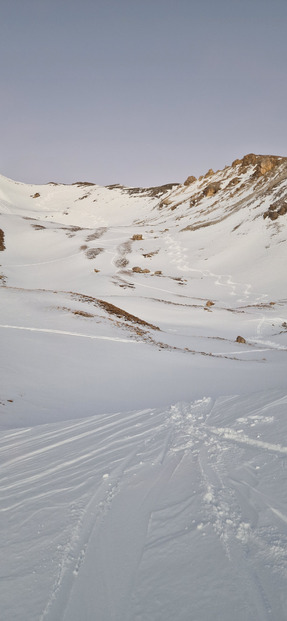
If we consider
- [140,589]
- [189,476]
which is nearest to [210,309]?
[189,476]

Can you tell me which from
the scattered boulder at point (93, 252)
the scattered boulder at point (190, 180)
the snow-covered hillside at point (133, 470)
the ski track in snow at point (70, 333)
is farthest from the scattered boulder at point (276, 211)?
the scattered boulder at point (190, 180)

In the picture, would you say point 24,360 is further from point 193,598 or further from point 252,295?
point 252,295

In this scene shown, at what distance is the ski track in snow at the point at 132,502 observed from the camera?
8.07ft

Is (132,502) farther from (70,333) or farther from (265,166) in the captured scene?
(265,166)

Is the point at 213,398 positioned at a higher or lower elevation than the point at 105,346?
Result: lower

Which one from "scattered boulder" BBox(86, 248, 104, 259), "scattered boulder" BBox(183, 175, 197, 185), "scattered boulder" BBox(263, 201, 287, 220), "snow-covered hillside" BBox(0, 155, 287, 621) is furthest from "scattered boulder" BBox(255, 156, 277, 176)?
"snow-covered hillside" BBox(0, 155, 287, 621)

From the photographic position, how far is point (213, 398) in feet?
23.5

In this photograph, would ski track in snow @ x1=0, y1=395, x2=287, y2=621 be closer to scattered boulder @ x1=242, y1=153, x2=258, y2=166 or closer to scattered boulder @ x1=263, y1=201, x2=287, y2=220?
scattered boulder @ x1=263, y1=201, x2=287, y2=220

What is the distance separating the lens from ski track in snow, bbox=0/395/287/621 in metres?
2.46

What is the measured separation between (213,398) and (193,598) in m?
5.03

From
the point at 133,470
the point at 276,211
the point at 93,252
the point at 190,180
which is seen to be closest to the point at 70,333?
the point at 133,470

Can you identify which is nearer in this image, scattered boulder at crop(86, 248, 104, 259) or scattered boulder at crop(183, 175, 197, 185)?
scattered boulder at crop(86, 248, 104, 259)

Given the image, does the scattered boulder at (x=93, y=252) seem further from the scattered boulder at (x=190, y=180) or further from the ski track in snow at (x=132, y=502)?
the scattered boulder at (x=190, y=180)

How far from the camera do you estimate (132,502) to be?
3463 millimetres
